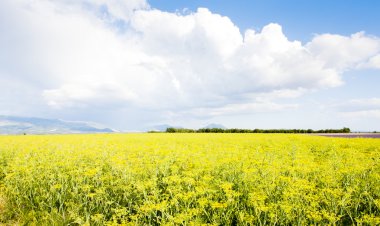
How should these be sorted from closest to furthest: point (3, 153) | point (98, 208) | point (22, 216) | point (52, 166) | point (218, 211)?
1. point (218, 211)
2. point (98, 208)
3. point (22, 216)
4. point (52, 166)
5. point (3, 153)

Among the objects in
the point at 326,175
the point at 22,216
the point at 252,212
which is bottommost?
the point at 22,216

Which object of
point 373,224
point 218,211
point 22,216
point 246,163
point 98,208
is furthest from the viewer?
point 246,163

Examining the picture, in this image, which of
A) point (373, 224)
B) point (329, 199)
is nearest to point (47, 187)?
point (329, 199)

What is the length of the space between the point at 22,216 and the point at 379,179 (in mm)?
10048

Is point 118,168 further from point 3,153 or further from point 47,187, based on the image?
point 3,153

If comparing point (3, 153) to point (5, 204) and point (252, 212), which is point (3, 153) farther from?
point (252, 212)

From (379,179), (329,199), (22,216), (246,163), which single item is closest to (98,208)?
(22,216)

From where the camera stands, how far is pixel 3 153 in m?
16.7

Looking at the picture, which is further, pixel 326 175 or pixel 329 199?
pixel 326 175

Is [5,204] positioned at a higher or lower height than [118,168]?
lower

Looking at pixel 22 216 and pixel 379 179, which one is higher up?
pixel 379 179

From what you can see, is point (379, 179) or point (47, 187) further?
point (47, 187)

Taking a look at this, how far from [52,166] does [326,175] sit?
9.03m

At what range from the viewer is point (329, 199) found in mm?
6559
